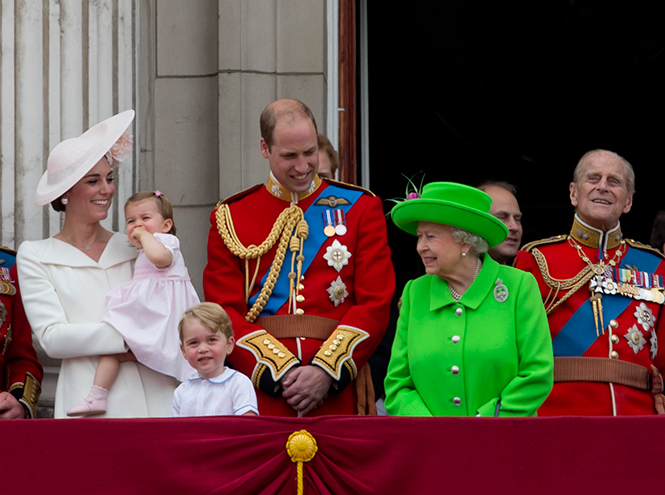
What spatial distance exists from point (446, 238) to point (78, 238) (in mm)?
1327

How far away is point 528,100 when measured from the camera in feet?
24.4

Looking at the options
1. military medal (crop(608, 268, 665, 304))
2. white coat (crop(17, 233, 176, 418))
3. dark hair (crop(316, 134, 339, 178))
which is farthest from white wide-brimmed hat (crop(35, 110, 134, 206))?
military medal (crop(608, 268, 665, 304))

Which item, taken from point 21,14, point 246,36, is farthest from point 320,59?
point 21,14

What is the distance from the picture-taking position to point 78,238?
397cm

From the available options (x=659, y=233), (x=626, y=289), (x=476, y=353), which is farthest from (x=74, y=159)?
(x=659, y=233)

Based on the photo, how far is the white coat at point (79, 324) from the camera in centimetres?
369

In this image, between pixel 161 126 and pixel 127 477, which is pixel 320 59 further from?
pixel 127 477

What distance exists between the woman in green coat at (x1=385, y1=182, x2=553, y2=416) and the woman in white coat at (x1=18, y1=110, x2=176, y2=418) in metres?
0.88

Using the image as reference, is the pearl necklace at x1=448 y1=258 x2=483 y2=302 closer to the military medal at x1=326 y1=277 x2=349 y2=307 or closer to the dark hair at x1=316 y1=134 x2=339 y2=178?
the military medal at x1=326 y1=277 x2=349 y2=307

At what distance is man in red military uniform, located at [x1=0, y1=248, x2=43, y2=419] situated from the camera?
13.2ft

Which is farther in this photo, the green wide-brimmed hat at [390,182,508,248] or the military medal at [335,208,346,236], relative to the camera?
the military medal at [335,208,346,236]

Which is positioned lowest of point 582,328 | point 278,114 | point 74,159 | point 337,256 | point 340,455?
point 340,455

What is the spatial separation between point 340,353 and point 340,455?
0.56 metres

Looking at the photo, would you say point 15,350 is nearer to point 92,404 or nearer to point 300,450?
point 92,404
